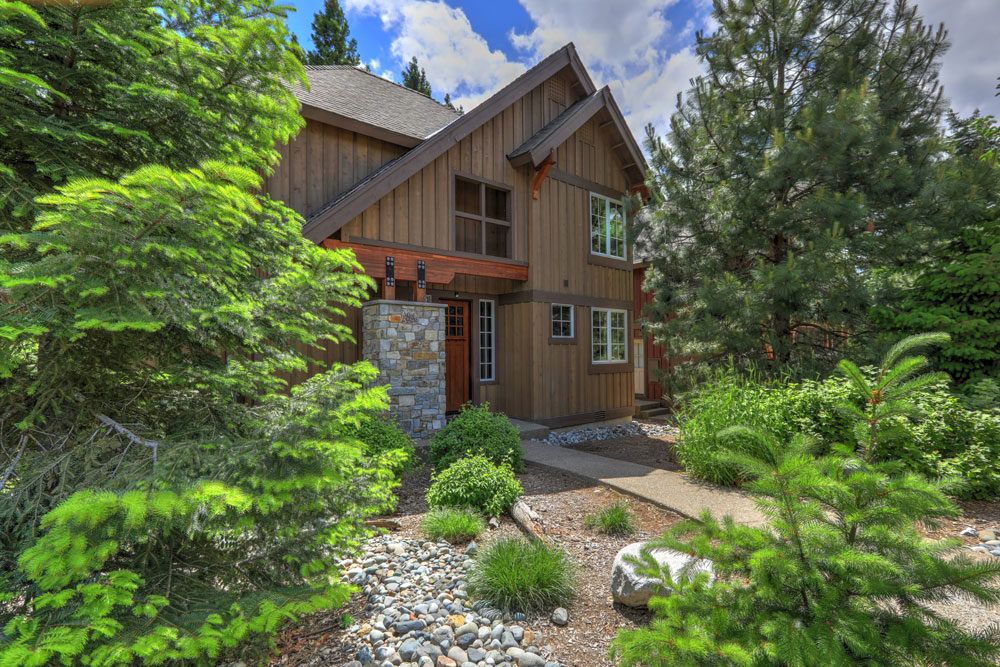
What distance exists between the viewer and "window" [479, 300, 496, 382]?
878 cm

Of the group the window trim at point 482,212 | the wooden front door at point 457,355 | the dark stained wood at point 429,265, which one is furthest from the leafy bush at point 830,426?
the window trim at point 482,212

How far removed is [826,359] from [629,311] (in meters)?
4.40

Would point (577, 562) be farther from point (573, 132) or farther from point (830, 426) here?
point (573, 132)

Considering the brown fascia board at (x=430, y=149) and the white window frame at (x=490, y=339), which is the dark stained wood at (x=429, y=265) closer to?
the brown fascia board at (x=430, y=149)

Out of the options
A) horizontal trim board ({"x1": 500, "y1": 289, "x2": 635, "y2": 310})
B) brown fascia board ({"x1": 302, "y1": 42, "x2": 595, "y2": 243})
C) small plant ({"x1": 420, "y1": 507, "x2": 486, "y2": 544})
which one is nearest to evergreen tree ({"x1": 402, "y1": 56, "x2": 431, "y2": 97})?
brown fascia board ({"x1": 302, "y1": 42, "x2": 595, "y2": 243})

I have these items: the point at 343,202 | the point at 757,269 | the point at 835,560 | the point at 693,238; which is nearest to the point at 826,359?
the point at 757,269

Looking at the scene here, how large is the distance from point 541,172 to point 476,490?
20.7 feet

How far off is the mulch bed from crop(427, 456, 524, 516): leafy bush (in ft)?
0.66

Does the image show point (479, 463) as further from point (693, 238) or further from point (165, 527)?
point (693, 238)

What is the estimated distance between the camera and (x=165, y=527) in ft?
5.38

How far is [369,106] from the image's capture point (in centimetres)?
800

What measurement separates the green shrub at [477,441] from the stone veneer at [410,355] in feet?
3.40

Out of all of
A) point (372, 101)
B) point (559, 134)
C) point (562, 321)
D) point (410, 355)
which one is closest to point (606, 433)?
point (562, 321)

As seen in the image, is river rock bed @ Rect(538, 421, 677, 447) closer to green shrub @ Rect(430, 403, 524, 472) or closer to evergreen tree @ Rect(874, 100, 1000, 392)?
green shrub @ Rect(430, 403, 524, 472)
